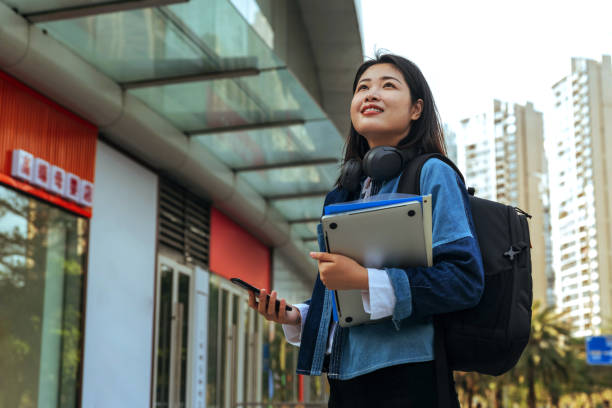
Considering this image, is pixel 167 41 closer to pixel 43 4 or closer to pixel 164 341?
pixel 43 4

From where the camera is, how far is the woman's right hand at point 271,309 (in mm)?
2186

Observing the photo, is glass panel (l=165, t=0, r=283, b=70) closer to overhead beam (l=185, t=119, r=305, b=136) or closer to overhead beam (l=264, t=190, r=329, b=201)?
overhead beam (l=185, t=119, r=305, b=136)

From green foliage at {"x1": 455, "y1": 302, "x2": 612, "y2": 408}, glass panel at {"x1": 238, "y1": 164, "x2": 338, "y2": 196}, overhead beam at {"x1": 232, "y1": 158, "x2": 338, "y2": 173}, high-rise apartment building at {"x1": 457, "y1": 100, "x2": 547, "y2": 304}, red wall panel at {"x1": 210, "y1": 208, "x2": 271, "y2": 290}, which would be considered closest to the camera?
overhead beam at {"x1": 232, "y1": 158, "x2": 338, "y2": 173}

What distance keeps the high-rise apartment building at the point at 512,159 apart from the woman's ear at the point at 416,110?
2665 inches

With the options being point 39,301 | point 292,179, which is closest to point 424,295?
point 39,301

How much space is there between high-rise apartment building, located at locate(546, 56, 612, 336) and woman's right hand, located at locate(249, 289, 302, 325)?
6346 cm

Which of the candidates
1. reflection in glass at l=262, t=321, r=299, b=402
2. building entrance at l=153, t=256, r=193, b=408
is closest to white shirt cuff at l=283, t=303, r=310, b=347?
building entrance at l=153, t=256, r=193, b=408

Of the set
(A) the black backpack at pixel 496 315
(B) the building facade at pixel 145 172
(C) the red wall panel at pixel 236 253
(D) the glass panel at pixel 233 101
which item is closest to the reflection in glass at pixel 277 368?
(C) the red wall panel at pixel 236 253

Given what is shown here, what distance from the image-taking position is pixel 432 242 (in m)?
1.95

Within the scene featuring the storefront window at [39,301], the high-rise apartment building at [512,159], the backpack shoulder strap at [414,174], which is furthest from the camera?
the high-rise apartment building at [512,159]

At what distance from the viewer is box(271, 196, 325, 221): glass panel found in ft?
50.0

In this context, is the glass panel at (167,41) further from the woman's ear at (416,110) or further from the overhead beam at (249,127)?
the woman's ear at (416,110)

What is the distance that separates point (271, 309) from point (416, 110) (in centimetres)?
70

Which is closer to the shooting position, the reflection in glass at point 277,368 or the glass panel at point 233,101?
the glass panel at point 233,101
